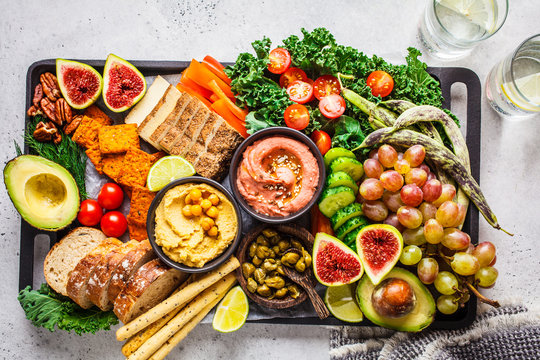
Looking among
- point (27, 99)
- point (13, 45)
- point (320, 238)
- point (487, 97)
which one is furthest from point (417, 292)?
point (13, 45)

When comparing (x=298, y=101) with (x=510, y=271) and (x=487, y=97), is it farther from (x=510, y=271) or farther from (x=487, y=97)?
(x=510, y=271)

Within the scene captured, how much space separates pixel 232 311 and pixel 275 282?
0.36 m

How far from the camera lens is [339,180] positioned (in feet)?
8.04

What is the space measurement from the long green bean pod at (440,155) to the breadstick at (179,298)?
1.15 m

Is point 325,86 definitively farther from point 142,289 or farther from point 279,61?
point 142,289

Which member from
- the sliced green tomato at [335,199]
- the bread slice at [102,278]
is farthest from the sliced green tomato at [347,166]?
the bread slice at [102,278]

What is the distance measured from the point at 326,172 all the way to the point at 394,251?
64 centimetres

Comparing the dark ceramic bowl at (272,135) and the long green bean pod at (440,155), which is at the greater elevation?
the long green bean pod at (440,155)

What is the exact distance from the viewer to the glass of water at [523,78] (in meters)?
2.68

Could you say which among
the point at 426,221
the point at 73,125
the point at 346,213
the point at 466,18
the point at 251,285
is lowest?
the point at 251,285

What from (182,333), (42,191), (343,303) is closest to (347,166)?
(343,303)

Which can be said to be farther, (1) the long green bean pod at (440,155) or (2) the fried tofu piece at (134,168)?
(2) the fried tofu piece at (134,168)

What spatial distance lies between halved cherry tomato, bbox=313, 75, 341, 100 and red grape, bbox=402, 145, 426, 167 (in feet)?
2.14

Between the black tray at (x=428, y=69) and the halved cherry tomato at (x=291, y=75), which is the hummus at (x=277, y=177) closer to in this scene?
the halved cherry tomato at (x=291, y=75)
